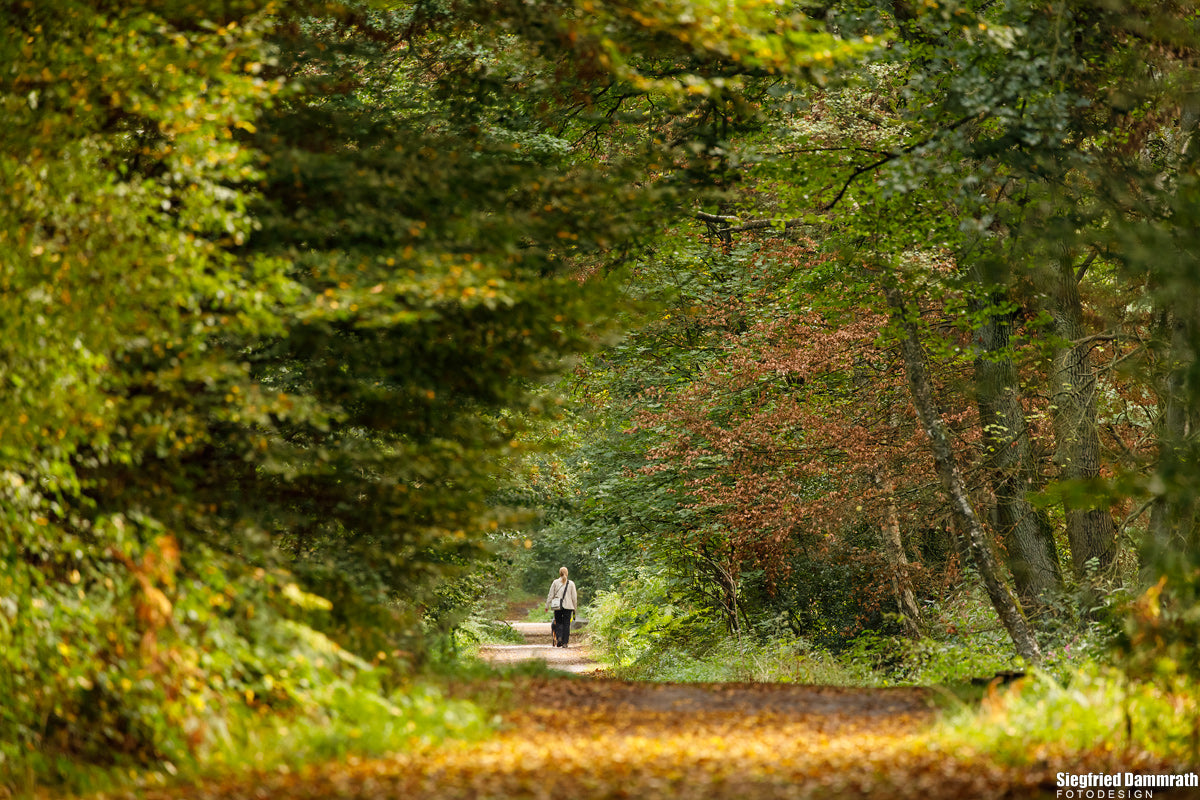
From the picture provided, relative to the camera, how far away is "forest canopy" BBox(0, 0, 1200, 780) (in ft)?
20.4

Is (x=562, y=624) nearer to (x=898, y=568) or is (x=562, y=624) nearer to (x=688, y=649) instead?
(x=688, y=649)

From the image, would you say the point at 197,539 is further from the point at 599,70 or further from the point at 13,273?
the point at 599,70

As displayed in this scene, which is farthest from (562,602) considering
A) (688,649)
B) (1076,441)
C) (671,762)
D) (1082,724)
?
(671,762)

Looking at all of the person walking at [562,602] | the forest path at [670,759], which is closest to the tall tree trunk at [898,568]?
the forest path at [670,759]

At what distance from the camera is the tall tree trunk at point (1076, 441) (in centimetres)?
1262

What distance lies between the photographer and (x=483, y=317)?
7832 millimetres

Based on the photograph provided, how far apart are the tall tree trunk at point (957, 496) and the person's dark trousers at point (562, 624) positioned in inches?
494

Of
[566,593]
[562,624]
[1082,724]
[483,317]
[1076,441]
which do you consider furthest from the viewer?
[562,624]

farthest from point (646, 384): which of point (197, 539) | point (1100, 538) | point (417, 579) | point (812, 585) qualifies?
point (197, 539)

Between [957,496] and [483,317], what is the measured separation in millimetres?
5935

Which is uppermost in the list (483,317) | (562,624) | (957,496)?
(483,317)

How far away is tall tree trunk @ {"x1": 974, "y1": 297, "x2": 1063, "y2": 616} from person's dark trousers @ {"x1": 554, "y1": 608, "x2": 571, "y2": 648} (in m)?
11.2

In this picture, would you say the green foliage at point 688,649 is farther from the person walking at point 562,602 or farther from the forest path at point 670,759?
the forest path at point 670,759

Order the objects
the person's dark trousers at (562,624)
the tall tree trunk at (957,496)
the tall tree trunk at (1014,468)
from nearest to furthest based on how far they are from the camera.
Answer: the tall tree trunk at (957,496)
the tall tree trunk at (1014,468)
the person's dark trousers at (562,624)
